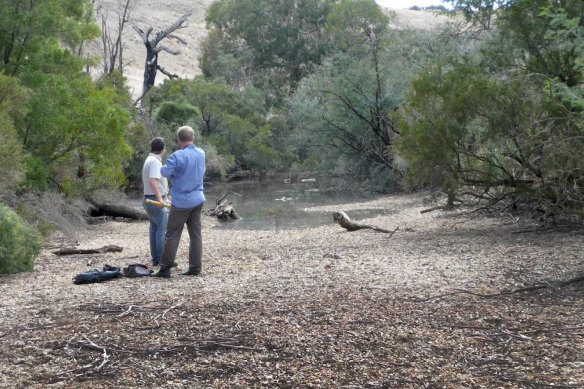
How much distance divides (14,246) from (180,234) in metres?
2.58

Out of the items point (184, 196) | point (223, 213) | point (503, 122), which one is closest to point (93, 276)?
point (184, 196)

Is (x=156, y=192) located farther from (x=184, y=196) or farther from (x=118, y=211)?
(x=118, y=211)

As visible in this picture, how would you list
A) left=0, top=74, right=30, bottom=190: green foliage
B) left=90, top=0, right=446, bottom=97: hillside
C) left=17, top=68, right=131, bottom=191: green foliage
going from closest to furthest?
left=0, top=74, right=30, bottom=190: green foliage → left=17, top=68, right=131, bottom=191: green foliage → left=90, top=0, right=446, bottom=97: hillside

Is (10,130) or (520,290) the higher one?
(10,130)

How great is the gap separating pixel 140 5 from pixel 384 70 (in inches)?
3232

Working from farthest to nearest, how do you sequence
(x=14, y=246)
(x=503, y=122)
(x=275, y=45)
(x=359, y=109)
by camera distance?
1. (x=275, y=45)
2. (x=359, y=109)
3. (x=503, y=122)
4. (x=14, y=246)

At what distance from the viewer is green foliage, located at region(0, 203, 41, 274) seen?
9281mm

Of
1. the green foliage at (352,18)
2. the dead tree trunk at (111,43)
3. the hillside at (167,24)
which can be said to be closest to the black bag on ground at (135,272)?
the dead tree trunk at (111,43)

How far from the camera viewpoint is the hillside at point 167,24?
250 feet

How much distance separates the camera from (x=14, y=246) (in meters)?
9.36

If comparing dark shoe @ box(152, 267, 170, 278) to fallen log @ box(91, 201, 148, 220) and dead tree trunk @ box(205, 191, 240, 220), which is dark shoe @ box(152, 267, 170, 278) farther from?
dead tree trunk @ box(205, 191, 240, 220)

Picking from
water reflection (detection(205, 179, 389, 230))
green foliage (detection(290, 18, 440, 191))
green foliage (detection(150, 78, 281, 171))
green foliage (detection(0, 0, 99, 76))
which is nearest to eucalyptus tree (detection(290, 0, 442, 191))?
green foliage (detection(290, 18, 440, 191))

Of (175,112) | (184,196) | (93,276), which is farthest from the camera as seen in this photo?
(175,112)

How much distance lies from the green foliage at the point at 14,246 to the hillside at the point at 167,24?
55.9 m
